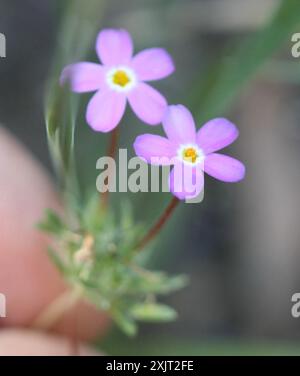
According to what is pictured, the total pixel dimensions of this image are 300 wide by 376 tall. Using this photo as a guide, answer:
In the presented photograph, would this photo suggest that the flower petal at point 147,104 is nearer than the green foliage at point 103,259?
Yes

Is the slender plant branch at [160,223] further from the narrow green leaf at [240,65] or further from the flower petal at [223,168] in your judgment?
the narrow green leaf at [240,65]

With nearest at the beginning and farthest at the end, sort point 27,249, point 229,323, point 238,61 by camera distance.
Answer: point 238,61
point 27,249
point 229,323

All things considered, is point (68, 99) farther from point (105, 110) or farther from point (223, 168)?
point (223, 168)

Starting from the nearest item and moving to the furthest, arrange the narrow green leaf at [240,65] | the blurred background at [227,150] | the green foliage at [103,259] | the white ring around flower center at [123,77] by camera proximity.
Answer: the white ring around flower center at [123,77], the green foliage at [103,259], the narrow green leaf at [240,65], the blurred background at [227,150]

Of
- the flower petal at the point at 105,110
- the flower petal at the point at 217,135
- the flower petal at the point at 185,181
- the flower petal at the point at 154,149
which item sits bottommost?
the flower petal at the point at 185,181

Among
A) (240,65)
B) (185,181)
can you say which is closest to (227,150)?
(240,65)

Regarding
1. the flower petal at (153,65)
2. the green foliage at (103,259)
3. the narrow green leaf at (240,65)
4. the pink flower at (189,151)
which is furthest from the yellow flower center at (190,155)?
the narrow green leaf at (240,65)

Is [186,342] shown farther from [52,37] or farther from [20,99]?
[52,37]
